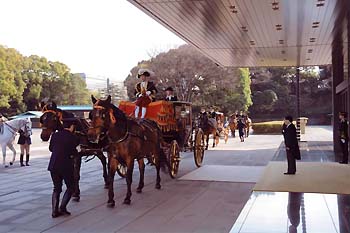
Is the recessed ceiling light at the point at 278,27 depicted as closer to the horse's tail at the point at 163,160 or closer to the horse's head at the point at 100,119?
the horse's tail at the point at 163,160

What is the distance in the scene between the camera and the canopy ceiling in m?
10.5

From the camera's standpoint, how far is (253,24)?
41.7ft

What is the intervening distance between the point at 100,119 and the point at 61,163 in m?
0.98

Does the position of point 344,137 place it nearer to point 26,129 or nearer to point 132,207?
point 132,207

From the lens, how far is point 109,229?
598cm

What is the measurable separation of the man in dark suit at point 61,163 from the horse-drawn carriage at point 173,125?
A: 3340mm

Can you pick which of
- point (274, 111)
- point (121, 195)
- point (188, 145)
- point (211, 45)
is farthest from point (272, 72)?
point (121, 195)

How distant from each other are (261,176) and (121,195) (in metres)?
3.97

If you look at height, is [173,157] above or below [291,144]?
below

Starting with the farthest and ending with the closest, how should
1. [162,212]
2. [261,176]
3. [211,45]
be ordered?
1. [211,45]
2. [261,176]
3. [162,212]

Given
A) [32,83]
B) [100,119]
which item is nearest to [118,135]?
[100,119]

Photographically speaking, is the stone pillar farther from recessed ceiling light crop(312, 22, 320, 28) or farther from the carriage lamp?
the carriage lamp

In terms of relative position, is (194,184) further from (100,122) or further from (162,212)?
(100,122)

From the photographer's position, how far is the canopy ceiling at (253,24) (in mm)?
10453
